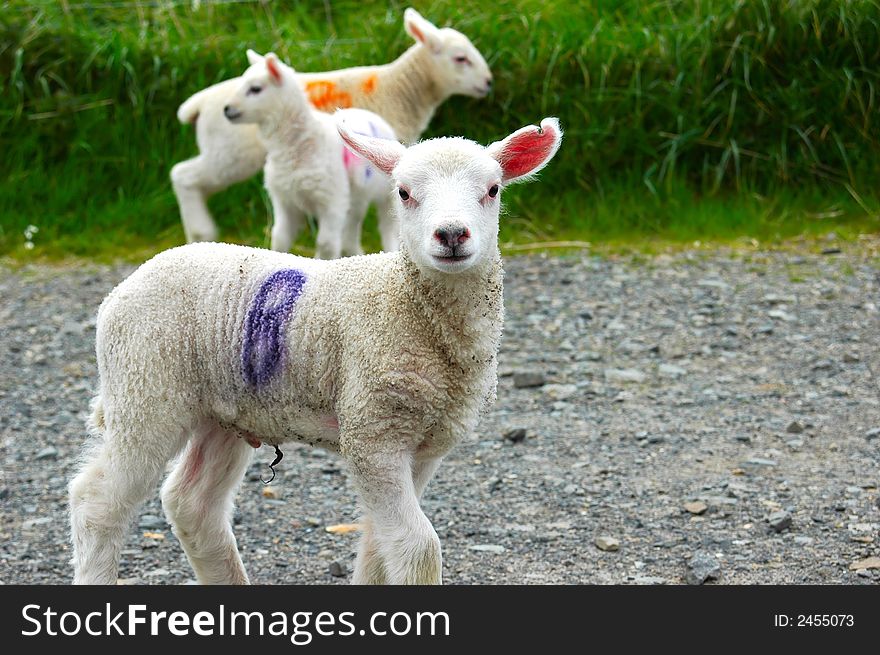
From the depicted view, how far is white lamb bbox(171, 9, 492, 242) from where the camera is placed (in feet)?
25.3

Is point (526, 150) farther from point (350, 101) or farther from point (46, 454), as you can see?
point (350, 101)

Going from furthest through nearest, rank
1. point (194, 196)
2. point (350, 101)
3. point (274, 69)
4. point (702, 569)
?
point (350, 101) < point (194, 196) < point (274, 69) < point (702, 569)

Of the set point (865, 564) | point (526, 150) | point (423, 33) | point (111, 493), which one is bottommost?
point (865, 564)

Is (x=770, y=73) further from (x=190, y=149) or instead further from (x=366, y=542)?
(x=366, y=542)

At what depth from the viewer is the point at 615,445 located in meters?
5.38

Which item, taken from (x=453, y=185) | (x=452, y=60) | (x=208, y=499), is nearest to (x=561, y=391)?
(x=208, y=499)

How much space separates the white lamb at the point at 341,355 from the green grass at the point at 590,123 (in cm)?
472

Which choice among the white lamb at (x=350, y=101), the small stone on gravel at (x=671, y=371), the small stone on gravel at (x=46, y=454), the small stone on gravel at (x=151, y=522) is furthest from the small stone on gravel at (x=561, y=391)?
the white lamb at (x=350, y=101)

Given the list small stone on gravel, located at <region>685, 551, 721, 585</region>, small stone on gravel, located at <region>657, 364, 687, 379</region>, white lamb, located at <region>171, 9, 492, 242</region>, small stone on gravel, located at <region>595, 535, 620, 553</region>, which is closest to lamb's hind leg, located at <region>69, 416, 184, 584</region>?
small stone on gravel, located at <region>595, 535, 620, 553</region>

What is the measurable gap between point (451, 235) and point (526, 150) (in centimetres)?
49

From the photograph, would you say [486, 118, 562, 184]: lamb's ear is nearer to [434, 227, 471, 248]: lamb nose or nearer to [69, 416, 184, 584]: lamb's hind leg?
[434, 227, 471, 248]: lamb nose

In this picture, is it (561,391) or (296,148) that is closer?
(561,391)

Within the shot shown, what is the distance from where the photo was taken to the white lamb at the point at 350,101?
770 cm

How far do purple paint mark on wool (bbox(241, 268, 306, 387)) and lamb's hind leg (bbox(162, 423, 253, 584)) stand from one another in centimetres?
40
